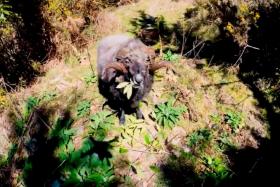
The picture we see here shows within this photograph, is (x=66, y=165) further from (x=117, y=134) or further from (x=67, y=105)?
(x=67, y=105)

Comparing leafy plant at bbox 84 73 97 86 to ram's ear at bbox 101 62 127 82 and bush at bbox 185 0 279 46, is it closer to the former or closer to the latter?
ram's ear at bbox 101 62 127 82

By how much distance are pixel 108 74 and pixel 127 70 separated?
24.7 inches

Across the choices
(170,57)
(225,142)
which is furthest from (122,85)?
(170,57)

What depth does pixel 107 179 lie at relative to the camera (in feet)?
17.2

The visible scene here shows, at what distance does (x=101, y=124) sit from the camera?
602cm

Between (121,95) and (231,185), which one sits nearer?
(231,185)

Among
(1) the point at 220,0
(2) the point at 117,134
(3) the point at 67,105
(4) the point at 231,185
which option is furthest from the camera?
(1) the point at 220,0

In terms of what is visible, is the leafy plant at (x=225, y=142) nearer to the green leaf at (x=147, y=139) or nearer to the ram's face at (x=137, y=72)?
the green leaf at (x=147, y=139)

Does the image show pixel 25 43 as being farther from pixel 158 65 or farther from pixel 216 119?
pixel 216 119

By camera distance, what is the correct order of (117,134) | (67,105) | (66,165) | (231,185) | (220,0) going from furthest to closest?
(220,0) → (67,105) → (117,134) → (66,165) → (231,185)

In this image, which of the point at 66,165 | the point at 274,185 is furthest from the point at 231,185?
the point at 66,165

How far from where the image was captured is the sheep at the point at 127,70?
5137mm

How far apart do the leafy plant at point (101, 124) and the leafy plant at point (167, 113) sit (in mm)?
985

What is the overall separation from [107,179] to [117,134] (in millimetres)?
980
